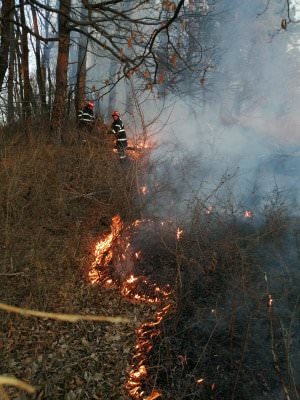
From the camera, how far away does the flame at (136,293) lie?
14.4 ft

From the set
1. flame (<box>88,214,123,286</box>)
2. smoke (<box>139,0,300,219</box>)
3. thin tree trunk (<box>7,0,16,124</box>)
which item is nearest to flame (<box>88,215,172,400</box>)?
flame (<box>88,214,123,286</box>)

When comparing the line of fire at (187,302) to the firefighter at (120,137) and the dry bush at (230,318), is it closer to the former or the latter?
the dry bush at (230,318)

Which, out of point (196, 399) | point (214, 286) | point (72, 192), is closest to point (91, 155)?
point (72, 192)

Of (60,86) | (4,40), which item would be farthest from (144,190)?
(4,40)

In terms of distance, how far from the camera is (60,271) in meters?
5.92

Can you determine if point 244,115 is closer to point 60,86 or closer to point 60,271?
point 60,86

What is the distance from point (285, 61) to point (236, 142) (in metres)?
12.4

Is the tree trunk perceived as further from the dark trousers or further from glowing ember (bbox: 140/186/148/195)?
glowing ember (bbox: 140/186/148/195)

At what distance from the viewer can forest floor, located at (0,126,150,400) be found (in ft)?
14.1

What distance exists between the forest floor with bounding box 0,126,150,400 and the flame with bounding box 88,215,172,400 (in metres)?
0.12

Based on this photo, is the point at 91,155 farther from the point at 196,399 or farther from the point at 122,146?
the point at 196,399

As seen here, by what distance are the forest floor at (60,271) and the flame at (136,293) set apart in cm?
12

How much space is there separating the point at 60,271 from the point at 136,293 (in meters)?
1.30

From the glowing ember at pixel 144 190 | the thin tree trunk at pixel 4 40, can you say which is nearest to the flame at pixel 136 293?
the glowing ember at pixel 144 190
